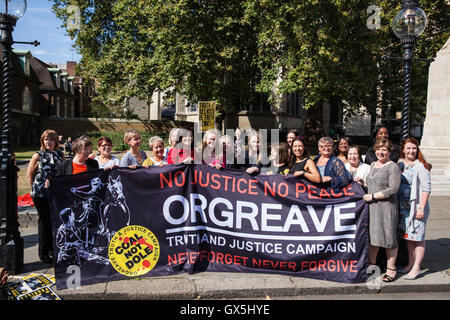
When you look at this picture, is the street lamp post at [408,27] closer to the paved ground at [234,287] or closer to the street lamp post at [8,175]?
the paved ground at [234,287]

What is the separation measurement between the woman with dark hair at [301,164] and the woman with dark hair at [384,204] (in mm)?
753

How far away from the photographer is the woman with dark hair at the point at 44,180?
4.96 m

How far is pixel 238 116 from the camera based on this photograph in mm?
32125

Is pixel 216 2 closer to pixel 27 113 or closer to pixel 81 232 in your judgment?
pixel 81 232

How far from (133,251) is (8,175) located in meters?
2.04

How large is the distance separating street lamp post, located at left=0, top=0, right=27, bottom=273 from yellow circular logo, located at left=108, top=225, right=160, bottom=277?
4.44 ft

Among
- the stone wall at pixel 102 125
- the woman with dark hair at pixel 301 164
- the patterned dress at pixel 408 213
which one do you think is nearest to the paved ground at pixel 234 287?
the patterned dress at pixel 408 213

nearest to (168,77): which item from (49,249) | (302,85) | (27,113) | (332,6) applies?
(302,85)

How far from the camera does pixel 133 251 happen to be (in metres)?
4.66

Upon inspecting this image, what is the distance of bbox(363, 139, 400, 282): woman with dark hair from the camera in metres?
4.51

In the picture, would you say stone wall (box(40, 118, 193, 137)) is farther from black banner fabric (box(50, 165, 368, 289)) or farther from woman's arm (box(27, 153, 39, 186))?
black banner fabric (box(50, 165, 368, 289))

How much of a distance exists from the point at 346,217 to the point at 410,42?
3.77 metres

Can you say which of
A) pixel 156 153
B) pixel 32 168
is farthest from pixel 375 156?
pixel 32 168
